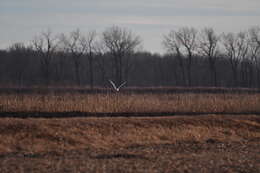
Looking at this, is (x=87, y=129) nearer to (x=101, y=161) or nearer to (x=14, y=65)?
(x=101, y=161)

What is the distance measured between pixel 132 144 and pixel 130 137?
0.90 meters

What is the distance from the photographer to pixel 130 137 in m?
18.2

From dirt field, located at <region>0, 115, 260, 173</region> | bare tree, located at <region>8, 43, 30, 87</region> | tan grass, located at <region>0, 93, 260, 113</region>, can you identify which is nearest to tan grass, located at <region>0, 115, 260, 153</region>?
dirt field, located at <region>0, 115, 260, 173</region>

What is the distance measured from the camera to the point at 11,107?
2217 centimetres

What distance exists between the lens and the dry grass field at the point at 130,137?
1167 cm

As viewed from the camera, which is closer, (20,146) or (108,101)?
(20,146)

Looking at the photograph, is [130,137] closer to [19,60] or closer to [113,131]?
[113,131]

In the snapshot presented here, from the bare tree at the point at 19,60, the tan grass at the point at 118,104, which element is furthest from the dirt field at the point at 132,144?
the bare tree at the point at 19,60

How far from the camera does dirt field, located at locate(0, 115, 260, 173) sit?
1143cm

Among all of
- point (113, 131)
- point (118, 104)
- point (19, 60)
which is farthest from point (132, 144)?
point (19, 60)

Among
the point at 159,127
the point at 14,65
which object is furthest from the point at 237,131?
the point at 14,65

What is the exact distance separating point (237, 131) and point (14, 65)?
6161 centimetres

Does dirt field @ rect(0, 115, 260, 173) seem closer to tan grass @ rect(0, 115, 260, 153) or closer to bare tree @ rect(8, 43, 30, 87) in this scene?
tan grass @ rect(0, 115, 260, 153)

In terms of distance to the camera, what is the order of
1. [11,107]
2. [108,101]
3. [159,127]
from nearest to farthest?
[159,127] → [11,107] → [108,101]
